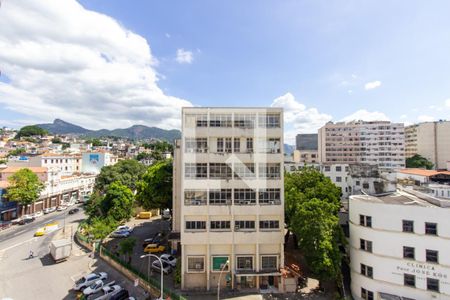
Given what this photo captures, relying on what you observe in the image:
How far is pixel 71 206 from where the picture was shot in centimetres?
7031

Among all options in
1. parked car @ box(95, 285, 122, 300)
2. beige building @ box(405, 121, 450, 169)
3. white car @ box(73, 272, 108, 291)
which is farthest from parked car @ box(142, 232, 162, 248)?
beige building @ box(405, 121, 450, 169)

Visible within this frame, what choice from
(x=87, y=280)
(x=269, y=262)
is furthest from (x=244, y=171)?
(x=87, y=280)

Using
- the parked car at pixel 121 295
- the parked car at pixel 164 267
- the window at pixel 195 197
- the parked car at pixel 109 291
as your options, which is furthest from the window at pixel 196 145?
the parked car at pixel 109 291

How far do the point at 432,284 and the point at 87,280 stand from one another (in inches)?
1325

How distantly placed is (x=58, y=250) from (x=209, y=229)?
71.4ft

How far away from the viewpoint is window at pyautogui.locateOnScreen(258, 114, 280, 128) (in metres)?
29.1

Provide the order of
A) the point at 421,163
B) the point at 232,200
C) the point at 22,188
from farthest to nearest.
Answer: the point at 421,163 < the point at 22,188 < the point at 232,200

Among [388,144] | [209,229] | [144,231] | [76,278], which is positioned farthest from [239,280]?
[388,144]

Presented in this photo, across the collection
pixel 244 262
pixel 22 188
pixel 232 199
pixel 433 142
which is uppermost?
pixel 433 142

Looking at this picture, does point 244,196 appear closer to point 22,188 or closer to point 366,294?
point 366,294

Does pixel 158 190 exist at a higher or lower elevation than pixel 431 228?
higher

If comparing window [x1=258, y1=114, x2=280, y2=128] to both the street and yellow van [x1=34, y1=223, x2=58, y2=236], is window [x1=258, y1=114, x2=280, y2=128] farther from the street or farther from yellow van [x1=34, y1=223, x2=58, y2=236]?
yellow van [x1=34, y1=223, x2=58, y2=236]

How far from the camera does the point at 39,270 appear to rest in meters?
32.4

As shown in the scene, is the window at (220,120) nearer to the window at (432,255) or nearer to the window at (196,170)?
the window at (196,170)
